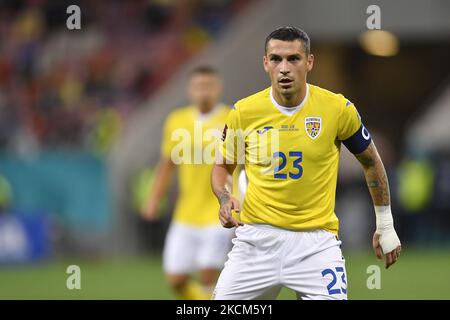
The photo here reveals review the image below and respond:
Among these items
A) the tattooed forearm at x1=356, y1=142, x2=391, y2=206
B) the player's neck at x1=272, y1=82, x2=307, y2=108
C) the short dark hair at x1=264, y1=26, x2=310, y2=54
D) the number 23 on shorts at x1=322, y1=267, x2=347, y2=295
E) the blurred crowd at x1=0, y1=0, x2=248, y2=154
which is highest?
the blurred crowd at x1=0, y1=0, x2=248, y2=154

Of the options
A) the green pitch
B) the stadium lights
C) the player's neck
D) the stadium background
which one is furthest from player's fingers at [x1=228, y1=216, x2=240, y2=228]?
the stadium lights

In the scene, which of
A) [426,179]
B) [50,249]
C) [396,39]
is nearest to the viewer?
[50,249]

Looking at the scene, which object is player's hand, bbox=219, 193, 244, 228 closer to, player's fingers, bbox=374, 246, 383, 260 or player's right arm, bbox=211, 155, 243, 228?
player's right arm, bbox=211, 155, 243, 228

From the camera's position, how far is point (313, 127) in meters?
7.05

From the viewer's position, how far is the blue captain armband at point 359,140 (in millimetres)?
7098

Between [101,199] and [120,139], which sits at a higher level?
[120,139]

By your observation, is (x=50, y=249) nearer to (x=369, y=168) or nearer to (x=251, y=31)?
(x=251, y=31)

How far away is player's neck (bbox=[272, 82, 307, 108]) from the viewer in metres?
7.05

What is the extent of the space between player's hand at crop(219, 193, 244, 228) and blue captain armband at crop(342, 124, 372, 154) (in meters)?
0.86

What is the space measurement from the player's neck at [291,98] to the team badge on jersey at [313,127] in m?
0.16

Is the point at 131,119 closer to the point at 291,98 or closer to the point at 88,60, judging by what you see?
the point at 88,60

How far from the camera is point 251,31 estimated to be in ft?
74.5
